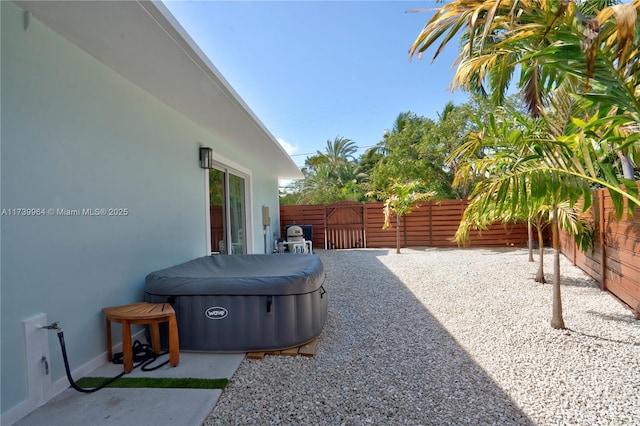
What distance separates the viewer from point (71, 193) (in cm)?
227

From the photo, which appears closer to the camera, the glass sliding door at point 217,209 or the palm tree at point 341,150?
the glass sliding door at point 217,209

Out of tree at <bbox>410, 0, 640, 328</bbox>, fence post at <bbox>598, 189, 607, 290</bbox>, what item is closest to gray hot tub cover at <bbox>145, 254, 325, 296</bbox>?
tree at <bbox>410, 0, 640, 328</bbox>

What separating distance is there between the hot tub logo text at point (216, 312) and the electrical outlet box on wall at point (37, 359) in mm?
1024

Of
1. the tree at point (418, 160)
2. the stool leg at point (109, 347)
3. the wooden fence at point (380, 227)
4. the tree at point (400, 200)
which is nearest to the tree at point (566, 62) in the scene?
the stool leg at point (109, 347)

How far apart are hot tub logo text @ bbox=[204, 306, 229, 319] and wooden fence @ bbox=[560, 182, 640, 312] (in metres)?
4.28

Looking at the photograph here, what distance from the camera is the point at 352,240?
10.6 m

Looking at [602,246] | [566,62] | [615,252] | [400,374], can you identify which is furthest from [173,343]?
[602,246]

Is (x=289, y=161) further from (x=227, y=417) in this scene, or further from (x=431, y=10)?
(x=227, y=417)

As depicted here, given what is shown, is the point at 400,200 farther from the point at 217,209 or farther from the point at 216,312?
the point at 216,312

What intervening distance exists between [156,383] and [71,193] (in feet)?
5.01

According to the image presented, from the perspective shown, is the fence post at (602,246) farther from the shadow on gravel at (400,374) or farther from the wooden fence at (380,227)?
the wooden fence at (380,227)

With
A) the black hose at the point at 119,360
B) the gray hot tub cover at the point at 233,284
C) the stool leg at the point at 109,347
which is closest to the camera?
the black hose at the point at 119,360

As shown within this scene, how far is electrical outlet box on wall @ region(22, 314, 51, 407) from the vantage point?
6.10ft

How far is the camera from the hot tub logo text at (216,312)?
2.58 metres
